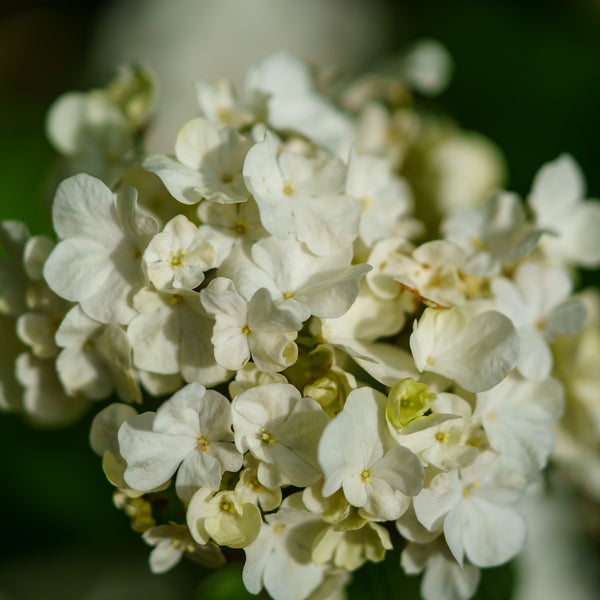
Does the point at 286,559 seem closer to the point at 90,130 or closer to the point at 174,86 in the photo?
the point at 90,130

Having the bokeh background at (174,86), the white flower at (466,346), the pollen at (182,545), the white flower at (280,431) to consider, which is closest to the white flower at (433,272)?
the white flower at (466,346)

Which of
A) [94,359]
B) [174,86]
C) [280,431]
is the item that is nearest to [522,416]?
[280,431]

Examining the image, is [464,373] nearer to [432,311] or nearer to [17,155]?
[432,311]

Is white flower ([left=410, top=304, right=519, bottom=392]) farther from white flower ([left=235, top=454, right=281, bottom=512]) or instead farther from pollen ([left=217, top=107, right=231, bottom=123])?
pollen ([left=217, top=107, right=231, bottom=123])

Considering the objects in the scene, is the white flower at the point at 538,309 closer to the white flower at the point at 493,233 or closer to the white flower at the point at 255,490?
the white flower at the point at 493,233

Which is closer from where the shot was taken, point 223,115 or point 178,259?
point 178,259

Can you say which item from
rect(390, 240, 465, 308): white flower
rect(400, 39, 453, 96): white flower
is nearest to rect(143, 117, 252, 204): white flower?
rect(390, 240, 465, 308): white flower

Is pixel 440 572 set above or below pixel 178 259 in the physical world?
below
